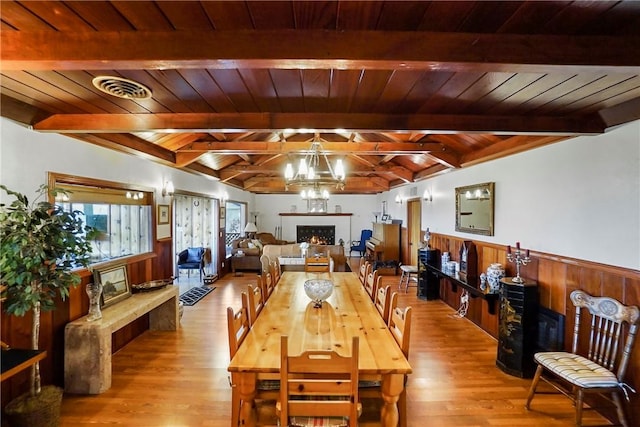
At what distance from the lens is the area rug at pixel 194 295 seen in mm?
5240

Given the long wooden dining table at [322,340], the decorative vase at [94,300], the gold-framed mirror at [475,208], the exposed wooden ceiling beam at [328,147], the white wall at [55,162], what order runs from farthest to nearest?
the exposed wooden ceiling beam at [328,147] → the gold-framed mirror at [475,208] → the decorative vase at [94,300] → the white wall at [55,162] → the long wooden dining table at [322,340]

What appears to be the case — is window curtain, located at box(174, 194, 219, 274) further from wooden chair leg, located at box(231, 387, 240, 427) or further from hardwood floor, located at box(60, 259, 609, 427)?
wooden chair leg, located at box(231, 387, 240, 427)

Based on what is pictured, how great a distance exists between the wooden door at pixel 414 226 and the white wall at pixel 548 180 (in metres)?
2.47

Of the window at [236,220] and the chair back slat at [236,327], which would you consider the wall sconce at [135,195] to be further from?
the window at [236,220]

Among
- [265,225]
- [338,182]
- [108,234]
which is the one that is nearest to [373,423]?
[338,182]

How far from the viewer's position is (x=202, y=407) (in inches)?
96.3

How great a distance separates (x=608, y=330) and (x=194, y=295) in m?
5.59

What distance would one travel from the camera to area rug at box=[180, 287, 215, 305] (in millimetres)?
5240

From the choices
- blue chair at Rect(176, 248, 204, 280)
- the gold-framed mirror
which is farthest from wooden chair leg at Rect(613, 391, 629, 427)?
blue chair at Rect(176, 248, 204, 280)

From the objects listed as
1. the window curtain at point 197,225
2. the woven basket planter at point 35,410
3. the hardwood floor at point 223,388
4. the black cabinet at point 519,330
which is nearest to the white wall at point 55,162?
the woven basket planter at point 35,410

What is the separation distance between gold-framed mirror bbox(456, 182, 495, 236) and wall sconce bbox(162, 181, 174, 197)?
4.51m

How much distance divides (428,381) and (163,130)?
324 centimetres

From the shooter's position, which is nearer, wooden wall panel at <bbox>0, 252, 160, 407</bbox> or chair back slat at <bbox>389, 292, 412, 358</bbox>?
chair back slat at <bbox>389, 292, 412, 358</bbox>

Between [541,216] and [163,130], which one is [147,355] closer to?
[163,130]
